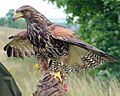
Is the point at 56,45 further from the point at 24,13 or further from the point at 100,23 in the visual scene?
the point at 100,23

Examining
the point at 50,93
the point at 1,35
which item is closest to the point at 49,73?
the point at 50,93

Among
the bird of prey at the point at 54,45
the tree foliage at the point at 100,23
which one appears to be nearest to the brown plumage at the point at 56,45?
the bird of prey at the point at 54,45

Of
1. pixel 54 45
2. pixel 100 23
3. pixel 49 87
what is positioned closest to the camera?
pixel 49 87

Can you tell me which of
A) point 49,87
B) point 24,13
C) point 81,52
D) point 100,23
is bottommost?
point 100,23

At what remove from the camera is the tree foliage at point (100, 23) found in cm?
588

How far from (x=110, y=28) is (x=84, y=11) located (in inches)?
20.9

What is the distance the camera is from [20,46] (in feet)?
7.11

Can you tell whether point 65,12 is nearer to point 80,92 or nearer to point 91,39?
point 91,39

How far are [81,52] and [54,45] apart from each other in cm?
12

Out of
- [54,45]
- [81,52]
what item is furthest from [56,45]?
[81,52]

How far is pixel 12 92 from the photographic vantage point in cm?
210

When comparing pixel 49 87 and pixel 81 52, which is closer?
pixel 49 87

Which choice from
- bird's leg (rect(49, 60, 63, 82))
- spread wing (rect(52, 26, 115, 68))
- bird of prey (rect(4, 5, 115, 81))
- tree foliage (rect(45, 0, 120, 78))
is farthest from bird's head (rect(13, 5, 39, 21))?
tree foliage (rect(45, 0, 120, 78))

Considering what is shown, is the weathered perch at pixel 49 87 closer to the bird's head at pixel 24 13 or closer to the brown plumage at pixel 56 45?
the brown plumage at pixel 56 45
